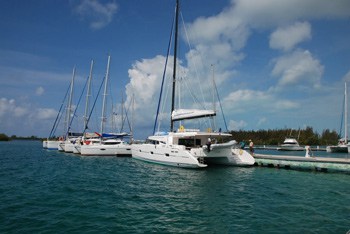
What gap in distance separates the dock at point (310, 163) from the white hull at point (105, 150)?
19.0 m

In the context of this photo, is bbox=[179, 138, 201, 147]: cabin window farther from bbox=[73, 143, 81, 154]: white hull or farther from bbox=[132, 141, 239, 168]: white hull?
bbox=[73, 143, 81, 154]: white hull

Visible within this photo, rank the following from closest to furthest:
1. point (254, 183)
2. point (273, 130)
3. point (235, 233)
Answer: point (235, 233), point (254, 183), point (273, 130)

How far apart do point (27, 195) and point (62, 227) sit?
20.2ft

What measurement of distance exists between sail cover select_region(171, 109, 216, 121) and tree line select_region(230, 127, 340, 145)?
66521mm

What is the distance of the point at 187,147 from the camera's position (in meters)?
25.6

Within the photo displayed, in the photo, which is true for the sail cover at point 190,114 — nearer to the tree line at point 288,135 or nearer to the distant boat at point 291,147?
the distant boat at point 291,147

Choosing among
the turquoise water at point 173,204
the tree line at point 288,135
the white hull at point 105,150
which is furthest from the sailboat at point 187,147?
the tree line at point 288,135

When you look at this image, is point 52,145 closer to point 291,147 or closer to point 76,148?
point 76,148

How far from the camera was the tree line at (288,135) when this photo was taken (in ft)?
287

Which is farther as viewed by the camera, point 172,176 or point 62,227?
point 172,176

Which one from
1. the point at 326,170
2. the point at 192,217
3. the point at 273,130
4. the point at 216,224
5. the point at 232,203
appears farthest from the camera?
the point at 273,130

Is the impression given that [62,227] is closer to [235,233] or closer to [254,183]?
[235,233]

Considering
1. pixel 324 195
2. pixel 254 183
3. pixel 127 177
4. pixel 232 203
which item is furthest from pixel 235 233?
pixel 127 177

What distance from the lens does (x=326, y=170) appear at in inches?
957
